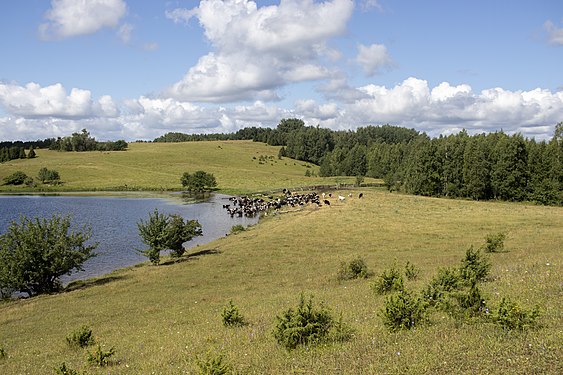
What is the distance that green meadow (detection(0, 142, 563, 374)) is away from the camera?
893 cm

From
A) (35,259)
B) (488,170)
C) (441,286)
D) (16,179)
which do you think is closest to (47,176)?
(16,179)

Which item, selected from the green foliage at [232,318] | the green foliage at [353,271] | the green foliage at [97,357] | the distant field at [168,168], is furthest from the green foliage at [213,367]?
the distant field at [168,168]

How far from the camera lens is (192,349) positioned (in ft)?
41.0

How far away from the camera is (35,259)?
29.7 m

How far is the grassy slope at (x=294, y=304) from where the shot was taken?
8.85 metres

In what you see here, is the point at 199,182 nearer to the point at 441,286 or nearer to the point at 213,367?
the point at 441,286

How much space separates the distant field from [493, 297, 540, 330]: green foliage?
10220cm

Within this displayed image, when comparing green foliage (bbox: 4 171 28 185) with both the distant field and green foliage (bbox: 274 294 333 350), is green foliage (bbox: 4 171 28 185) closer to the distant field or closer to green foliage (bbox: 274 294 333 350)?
the distant field

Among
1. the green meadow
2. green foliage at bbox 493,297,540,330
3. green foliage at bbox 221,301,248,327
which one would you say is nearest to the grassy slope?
the green meadow

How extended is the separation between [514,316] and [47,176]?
13279cm

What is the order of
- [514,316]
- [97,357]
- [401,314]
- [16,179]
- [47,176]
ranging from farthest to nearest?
1. [47,176]
2. [16,179]
3. [97,357]
4. [401,314]
5. [514,316]

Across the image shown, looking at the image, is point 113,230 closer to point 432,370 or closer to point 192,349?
point 192,349

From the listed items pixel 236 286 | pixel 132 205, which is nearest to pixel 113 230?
pixel 132 205

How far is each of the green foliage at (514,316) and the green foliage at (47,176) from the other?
131239mm
